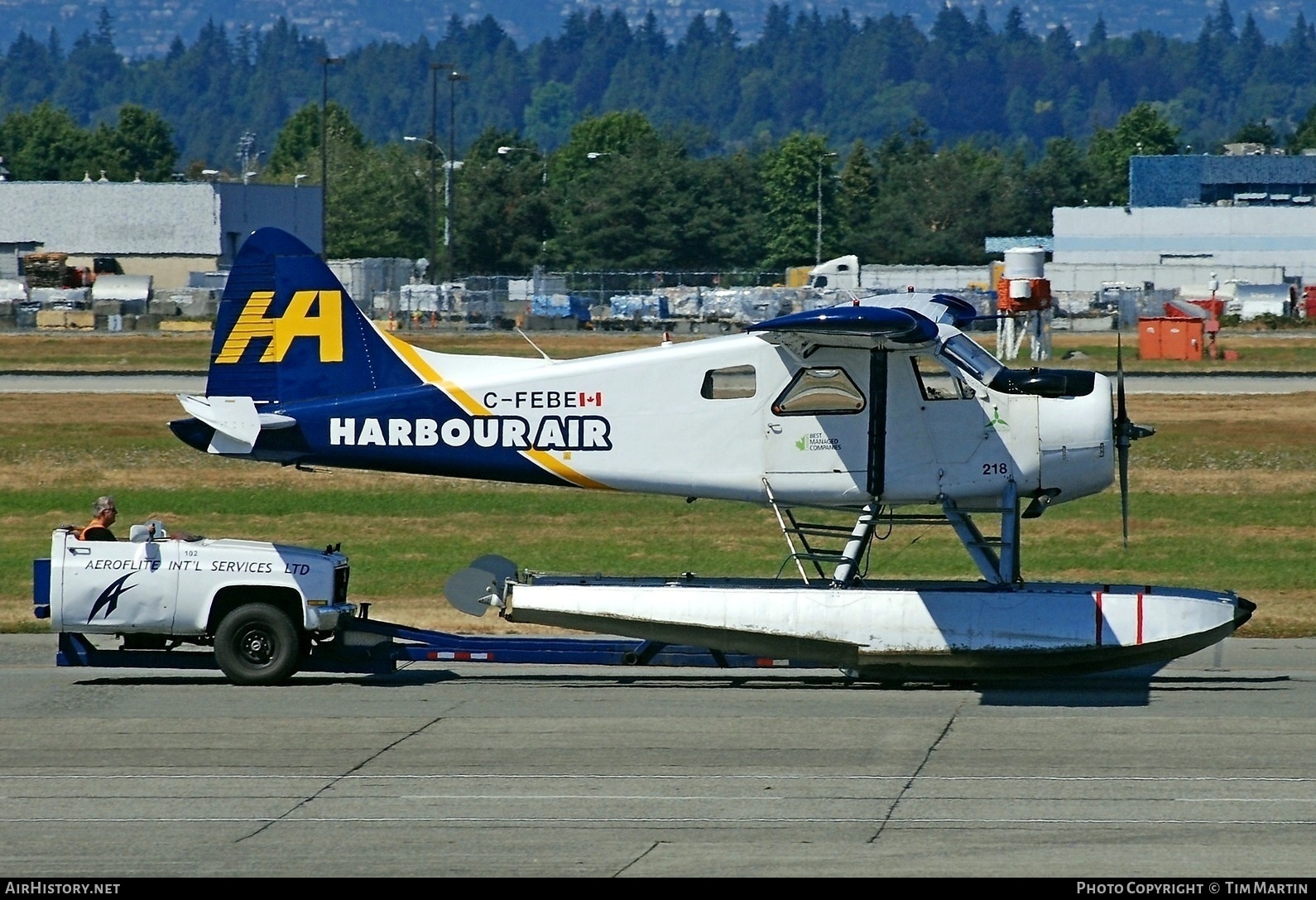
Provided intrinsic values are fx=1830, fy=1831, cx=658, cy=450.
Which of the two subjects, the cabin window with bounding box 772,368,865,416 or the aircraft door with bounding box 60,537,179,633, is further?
the cabin window with bounding box 772,368,865,416

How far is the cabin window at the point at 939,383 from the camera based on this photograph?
1492 centimetres

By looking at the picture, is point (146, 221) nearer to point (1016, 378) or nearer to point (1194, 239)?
point (1194, 239)

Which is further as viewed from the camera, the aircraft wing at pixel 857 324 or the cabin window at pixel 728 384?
the cabin window at pixel 728 384

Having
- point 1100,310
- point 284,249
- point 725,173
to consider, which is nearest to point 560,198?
point 725,173

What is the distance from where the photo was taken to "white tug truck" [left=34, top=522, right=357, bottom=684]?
1434 centimetres

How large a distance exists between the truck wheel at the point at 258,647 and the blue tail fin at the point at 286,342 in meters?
1.96

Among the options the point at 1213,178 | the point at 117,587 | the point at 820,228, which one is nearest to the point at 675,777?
the point at 117,587

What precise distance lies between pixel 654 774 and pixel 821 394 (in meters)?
4.37

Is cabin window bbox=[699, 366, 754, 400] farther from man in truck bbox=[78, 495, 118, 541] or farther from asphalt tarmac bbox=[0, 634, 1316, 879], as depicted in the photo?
man in truck bbox=[78, 495, 118, 541]

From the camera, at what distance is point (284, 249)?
51.1 ft

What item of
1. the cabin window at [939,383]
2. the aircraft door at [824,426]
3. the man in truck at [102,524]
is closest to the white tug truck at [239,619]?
the man in truck at [102,524]

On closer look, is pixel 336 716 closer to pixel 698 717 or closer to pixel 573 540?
pixel 698 717

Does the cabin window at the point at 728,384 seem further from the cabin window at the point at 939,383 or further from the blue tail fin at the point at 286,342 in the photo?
the blue tail fin at the point at 286,342

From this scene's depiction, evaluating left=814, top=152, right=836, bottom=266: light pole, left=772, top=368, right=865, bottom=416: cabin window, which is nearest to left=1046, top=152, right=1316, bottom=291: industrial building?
left=814, top=152, right=836, bottom=266: light pole
